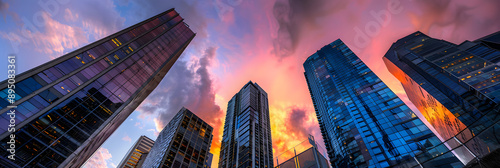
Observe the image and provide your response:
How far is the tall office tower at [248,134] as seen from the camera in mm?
105488

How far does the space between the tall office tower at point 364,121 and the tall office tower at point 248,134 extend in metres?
38.8

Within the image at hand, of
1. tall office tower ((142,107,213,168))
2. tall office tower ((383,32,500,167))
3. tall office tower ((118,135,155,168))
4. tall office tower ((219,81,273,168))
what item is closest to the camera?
tall office tower ((383,32,500,167))

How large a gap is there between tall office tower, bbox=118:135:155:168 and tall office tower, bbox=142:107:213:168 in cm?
7243

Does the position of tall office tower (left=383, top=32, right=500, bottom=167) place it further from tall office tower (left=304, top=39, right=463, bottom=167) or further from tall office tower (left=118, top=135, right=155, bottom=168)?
tall office tower (left=118, top=135, right=155, bottom=168)

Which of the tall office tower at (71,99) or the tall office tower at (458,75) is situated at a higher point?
the tall office tower at (458,75)

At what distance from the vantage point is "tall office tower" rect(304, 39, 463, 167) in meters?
55.4

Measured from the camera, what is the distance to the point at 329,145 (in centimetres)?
8912

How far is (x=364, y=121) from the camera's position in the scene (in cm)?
6838

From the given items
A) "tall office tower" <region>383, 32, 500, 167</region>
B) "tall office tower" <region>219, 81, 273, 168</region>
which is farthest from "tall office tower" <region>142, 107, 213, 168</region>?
"tall office tower" <region>383, 32, 500, 167</region>

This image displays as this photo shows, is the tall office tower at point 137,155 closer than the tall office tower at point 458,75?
No

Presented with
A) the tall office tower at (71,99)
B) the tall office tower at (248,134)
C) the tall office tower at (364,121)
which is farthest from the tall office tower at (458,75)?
the tall office tower at (248,134)

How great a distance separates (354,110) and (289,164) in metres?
50.4

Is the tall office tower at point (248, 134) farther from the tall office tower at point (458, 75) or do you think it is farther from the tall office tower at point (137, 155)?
the tall office tower at point (458, 75)

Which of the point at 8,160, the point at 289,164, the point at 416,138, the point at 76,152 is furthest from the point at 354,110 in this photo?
the point at 8,160
